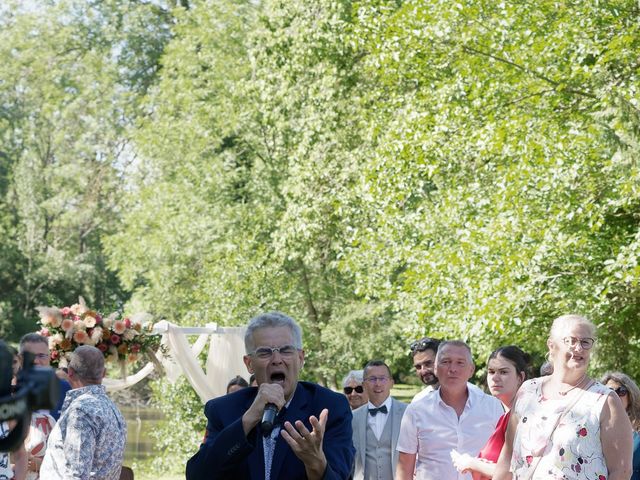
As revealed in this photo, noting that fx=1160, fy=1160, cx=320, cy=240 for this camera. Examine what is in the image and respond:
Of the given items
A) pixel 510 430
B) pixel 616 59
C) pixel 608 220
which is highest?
pixel 616 59

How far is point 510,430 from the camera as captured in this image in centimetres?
620

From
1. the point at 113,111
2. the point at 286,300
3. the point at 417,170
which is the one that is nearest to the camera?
the point at 417,170

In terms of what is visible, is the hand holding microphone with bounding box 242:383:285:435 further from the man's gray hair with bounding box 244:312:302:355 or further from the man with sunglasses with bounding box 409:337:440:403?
the man with sunglasses with bounding box 409:337:440:403

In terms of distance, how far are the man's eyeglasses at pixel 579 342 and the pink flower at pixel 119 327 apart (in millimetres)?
6762

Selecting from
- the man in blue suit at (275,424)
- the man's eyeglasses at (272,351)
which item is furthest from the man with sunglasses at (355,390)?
the man's eyeglasses at (272,351)

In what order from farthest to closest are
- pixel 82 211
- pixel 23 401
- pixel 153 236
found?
pixel 82 211
pixel 153 236
pixel 23 401

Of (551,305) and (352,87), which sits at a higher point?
(352,87)

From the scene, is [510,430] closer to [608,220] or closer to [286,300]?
[608,220]

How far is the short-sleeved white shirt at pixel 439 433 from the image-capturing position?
7.36m

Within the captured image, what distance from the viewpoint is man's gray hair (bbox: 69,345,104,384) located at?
22.6ft

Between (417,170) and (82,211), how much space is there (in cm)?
2591

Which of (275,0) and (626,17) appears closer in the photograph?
(626,17)

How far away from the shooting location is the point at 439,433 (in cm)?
738

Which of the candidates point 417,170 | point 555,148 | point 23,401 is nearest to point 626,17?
point 555,148
